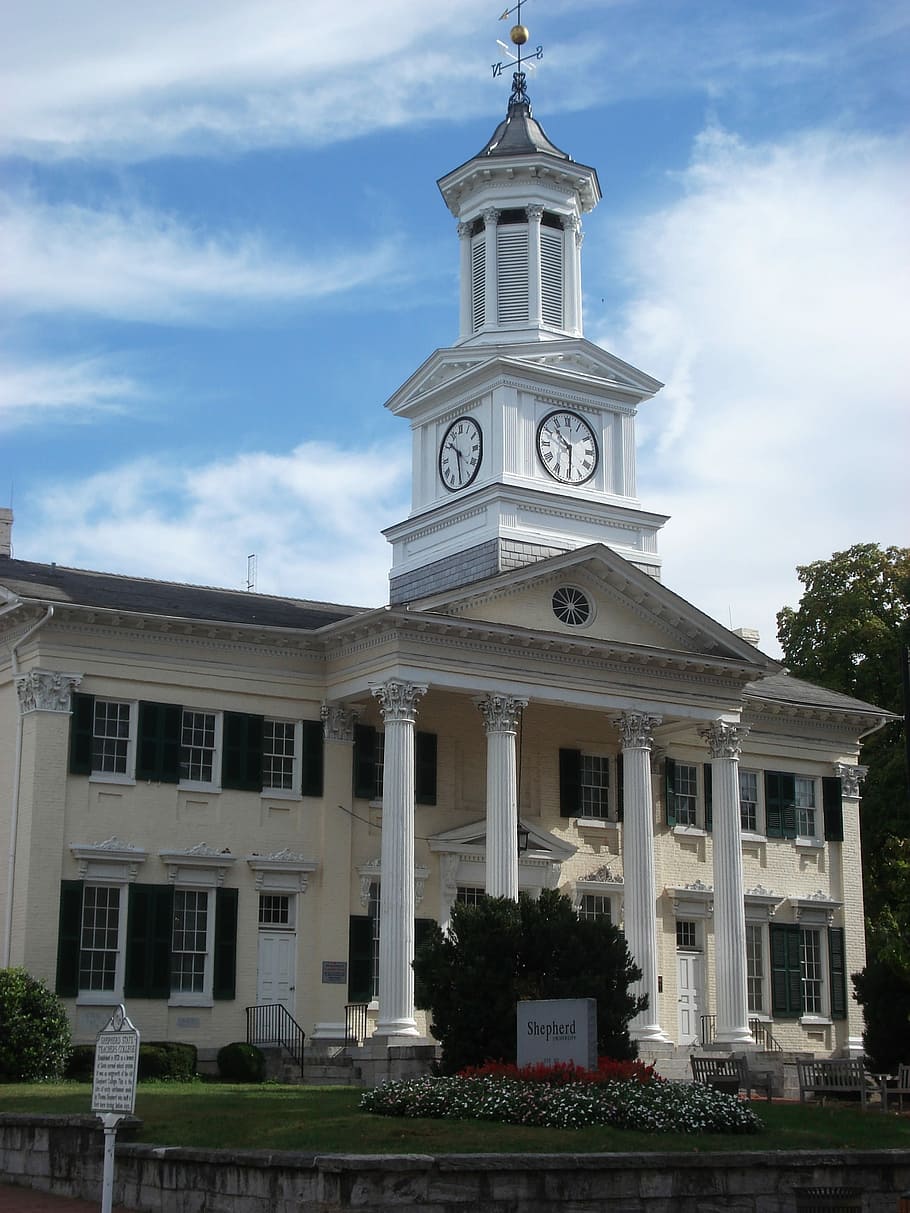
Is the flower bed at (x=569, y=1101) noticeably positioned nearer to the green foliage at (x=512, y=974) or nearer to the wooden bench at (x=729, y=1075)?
the green foliage at (x=512, y=974)

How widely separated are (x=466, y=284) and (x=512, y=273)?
144 cm

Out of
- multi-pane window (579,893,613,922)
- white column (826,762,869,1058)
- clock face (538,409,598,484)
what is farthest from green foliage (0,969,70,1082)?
white column (826,762,869,1058)

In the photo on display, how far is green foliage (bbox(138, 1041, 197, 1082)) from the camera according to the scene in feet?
100

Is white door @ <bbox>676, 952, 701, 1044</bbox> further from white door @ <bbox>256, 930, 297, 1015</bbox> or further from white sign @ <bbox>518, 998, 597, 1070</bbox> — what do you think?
white sign @ <bbox>518, 998, 597, 1070</bbox>

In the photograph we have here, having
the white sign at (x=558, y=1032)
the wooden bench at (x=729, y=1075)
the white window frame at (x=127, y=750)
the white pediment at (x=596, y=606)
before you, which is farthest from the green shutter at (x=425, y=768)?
the white sign at (x=558, y=1032)

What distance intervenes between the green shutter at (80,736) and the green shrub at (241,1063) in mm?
5844

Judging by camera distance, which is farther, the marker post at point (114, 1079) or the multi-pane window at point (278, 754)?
the multi-pane window at point (278, 754)

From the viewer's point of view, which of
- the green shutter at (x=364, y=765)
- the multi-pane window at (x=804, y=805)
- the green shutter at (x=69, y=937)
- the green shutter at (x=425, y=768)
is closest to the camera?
the green shutter at (x=69, y=937)

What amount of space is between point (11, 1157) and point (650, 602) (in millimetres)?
20007

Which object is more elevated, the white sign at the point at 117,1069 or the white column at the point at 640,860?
the white column at the point at 640,860

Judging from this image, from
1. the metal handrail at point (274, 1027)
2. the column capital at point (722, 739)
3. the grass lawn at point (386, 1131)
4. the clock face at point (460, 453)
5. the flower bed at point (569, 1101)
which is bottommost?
the grass lawn at point (386, 1131)

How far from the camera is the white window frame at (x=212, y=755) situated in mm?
33531

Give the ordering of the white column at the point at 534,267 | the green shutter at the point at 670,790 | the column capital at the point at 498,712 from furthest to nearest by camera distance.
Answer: the white column at the point at 534,267
the green shutter at the point at 670,790
the column capital at the point at 498,712

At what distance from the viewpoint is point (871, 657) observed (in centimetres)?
5184
